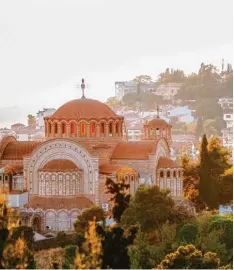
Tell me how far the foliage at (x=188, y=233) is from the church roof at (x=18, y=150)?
4424mm

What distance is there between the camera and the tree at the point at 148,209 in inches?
→ 589

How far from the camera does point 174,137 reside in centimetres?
3014

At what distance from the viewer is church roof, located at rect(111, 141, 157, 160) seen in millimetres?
17750

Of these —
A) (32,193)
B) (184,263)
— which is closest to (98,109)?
(32,193)

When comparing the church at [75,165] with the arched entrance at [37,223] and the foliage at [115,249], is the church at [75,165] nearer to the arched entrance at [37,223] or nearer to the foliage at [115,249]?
the arched entrance at [37,223]

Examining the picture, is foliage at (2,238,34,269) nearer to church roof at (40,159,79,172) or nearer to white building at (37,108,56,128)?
church roof at (40,159,79,172)

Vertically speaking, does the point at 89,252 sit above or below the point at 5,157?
below

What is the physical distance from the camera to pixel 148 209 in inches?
595

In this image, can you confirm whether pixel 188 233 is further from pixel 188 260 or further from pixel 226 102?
pixel 226 102

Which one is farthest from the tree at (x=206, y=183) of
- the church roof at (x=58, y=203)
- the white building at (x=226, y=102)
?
the white building at (x=226, y=102)

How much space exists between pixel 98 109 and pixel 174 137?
12.0 metres

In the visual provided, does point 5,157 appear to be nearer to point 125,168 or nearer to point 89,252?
point 125,168

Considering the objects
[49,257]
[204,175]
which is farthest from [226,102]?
[49,257]

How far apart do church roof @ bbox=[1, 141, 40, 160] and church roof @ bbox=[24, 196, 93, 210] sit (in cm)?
140
